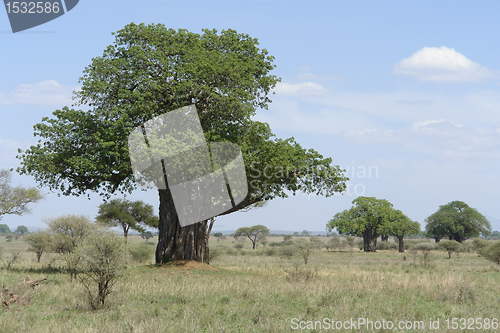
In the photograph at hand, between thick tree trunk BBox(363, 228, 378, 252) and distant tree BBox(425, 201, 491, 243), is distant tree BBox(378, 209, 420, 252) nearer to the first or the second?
thick tree trunk BBox(363, 228, 378, 252)

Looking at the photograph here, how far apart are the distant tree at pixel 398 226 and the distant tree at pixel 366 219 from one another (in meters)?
0.97

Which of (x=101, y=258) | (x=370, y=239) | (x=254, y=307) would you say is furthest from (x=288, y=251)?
(x=101, y=258)

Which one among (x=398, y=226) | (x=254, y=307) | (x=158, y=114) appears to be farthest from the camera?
(x=398, y=226)

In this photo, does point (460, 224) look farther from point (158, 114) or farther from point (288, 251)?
point (158, 114)

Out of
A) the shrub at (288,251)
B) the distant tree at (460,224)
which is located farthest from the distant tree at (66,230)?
the distant tree at (460,224)

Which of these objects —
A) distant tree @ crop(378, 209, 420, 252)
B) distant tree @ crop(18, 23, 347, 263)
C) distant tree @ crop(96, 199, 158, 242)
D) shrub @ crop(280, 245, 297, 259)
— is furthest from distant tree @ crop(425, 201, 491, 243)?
distant tree @ crop(18, 23, 347, 263)

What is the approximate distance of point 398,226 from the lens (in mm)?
75250

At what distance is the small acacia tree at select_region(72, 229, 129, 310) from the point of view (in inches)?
512

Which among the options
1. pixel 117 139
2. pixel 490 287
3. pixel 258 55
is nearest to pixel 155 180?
pixel 117 139

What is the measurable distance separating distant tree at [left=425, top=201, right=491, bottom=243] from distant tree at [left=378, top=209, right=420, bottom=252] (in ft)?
46.5

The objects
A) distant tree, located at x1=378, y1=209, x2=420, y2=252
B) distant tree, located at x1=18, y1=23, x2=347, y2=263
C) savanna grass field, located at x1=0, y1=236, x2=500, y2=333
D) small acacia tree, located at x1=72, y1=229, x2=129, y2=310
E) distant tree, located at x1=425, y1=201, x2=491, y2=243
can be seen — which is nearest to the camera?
savanna grass field, located at x1=0, y1=236, x2=500, y2=333

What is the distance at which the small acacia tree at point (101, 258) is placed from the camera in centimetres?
1301

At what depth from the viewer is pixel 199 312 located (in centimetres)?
1246

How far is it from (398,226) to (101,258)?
69359 mm
